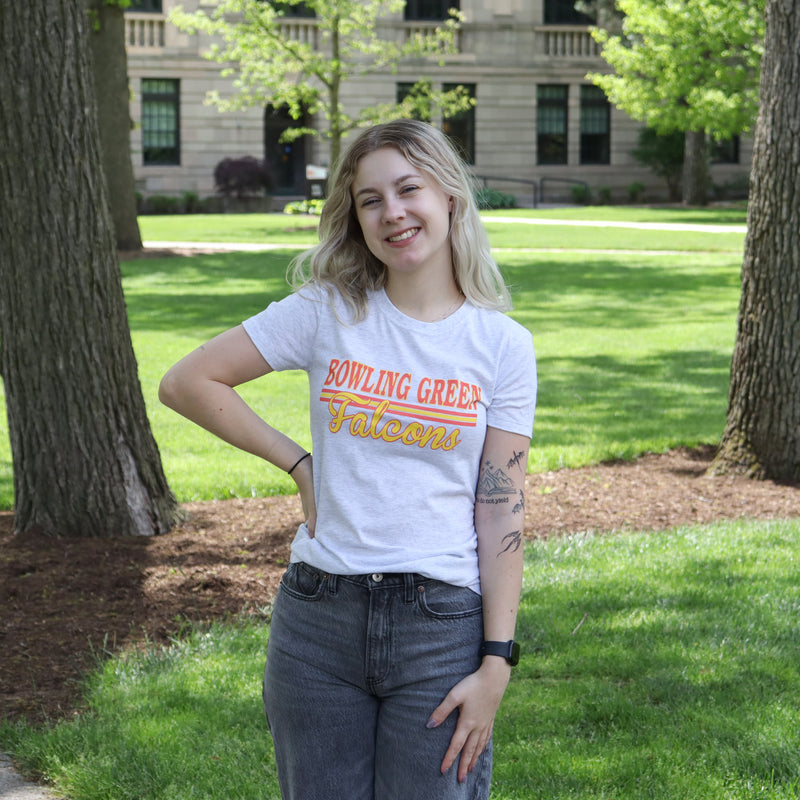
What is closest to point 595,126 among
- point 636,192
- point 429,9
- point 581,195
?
point 636,192

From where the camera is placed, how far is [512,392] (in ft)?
7.60

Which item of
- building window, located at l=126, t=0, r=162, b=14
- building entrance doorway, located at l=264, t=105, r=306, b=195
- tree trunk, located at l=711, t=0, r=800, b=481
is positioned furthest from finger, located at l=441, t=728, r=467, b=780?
building entrance doorway, located at l=264, t=105, r=306, b=195

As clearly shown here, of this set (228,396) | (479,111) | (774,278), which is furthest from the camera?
(479,111)

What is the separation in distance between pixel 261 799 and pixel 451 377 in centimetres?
176

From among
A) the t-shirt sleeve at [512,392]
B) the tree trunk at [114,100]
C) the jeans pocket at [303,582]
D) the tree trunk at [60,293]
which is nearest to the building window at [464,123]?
the tree trunk at [114,100]

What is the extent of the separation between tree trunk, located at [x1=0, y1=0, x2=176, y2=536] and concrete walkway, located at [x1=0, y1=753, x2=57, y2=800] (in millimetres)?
2234

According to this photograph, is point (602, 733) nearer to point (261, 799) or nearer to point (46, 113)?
point (261, 799)

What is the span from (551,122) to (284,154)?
10.4 metres

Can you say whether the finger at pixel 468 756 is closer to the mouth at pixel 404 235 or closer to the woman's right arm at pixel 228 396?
the woman's right arm at pixel 228 396

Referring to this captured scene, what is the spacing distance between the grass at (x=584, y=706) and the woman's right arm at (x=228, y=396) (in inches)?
58.5

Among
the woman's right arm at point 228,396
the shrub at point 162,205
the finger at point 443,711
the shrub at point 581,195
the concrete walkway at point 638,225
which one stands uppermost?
the shrub at point 581,195

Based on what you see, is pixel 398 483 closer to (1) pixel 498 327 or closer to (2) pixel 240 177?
(1) pixel 498 327

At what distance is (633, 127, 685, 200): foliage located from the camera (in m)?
41.8

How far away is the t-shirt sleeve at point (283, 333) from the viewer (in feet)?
7.78
